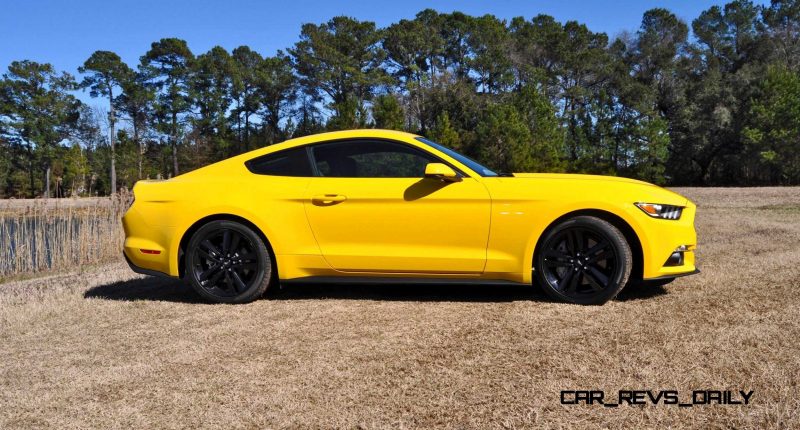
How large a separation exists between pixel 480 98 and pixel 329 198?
141 feet

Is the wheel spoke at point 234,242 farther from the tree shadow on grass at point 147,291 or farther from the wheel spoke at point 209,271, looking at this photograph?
the tree shadow on grass at point 147,291

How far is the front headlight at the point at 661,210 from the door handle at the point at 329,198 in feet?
7.32

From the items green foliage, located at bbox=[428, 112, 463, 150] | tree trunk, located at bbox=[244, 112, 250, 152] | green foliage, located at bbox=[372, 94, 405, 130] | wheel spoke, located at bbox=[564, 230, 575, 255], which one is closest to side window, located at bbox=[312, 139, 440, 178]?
wheel spoke, located at bbox=[564, 230, 575, 255]

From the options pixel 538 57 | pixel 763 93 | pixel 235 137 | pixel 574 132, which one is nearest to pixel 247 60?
pixel 235 137

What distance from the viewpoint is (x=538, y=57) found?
50.2m

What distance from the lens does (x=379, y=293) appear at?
462 cm

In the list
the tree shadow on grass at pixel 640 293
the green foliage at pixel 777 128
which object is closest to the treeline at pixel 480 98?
the green foliage at pixel 777 128

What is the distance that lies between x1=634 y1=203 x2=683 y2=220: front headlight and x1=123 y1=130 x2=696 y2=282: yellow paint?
0.04 metres

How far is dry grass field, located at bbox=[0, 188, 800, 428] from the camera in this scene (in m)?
2.38

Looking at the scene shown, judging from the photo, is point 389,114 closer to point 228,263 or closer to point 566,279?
point 228,263

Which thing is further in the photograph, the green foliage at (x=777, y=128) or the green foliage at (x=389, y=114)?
the green foliage at (x=389, y=114)

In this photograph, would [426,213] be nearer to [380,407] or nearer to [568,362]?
[568,362]

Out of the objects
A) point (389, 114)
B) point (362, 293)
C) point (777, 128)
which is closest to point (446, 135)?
point (389, 114)

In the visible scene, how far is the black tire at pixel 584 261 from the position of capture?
3918 mm
